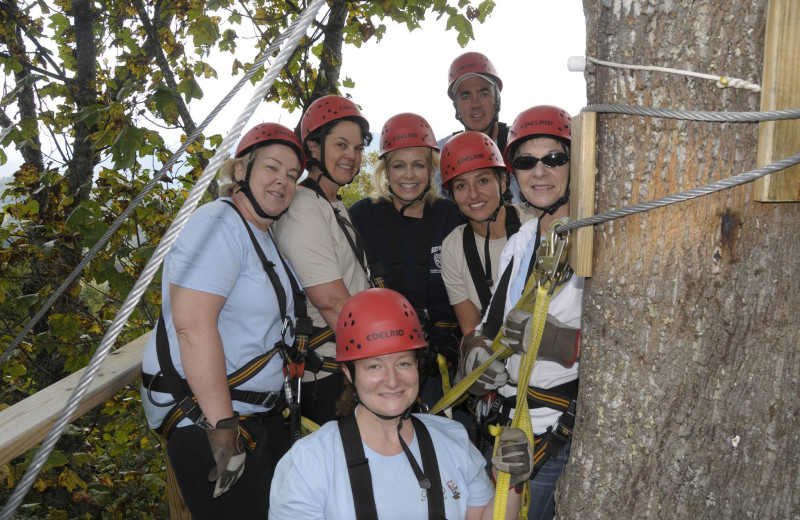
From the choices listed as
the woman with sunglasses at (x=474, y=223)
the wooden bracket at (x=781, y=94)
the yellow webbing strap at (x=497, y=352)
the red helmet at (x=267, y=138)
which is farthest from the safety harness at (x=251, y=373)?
the wooden bracket at (x=781, y=94)

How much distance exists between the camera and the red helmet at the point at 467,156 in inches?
138

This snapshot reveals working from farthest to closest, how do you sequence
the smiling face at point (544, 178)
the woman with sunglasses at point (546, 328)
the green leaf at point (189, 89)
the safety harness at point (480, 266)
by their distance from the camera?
the green leaf at point (189, 89) < the safety harness at point (480, 266) < the smiling face at point (544, 178) < the woman with sunglasses at point (546, 328)

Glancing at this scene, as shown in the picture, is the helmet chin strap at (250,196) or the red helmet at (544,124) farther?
the helmet chin strap at (250,196)

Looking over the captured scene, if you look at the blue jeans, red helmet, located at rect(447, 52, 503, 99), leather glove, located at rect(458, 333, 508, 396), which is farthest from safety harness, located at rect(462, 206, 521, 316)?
red helmet, located at rect(447, 52, 503, 99)

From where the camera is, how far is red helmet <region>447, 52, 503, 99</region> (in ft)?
15.8

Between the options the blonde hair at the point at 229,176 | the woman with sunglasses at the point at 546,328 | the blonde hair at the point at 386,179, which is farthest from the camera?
the blonde hair at the point at 386,179

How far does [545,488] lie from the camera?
2.30m

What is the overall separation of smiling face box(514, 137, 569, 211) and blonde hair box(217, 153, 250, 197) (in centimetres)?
133

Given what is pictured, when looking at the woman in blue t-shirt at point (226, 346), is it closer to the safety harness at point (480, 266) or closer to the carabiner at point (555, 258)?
the safety harness at point (480, 266)

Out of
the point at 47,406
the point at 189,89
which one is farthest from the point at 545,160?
the point at 189,89

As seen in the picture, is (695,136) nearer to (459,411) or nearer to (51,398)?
(51,398)

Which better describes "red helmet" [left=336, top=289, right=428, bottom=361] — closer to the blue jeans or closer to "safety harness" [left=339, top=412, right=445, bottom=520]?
"safety harness" [left=339, top=412, right=445, bottom=520]

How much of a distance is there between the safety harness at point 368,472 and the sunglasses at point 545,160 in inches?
46.9

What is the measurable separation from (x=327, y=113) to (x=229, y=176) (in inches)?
33.8
